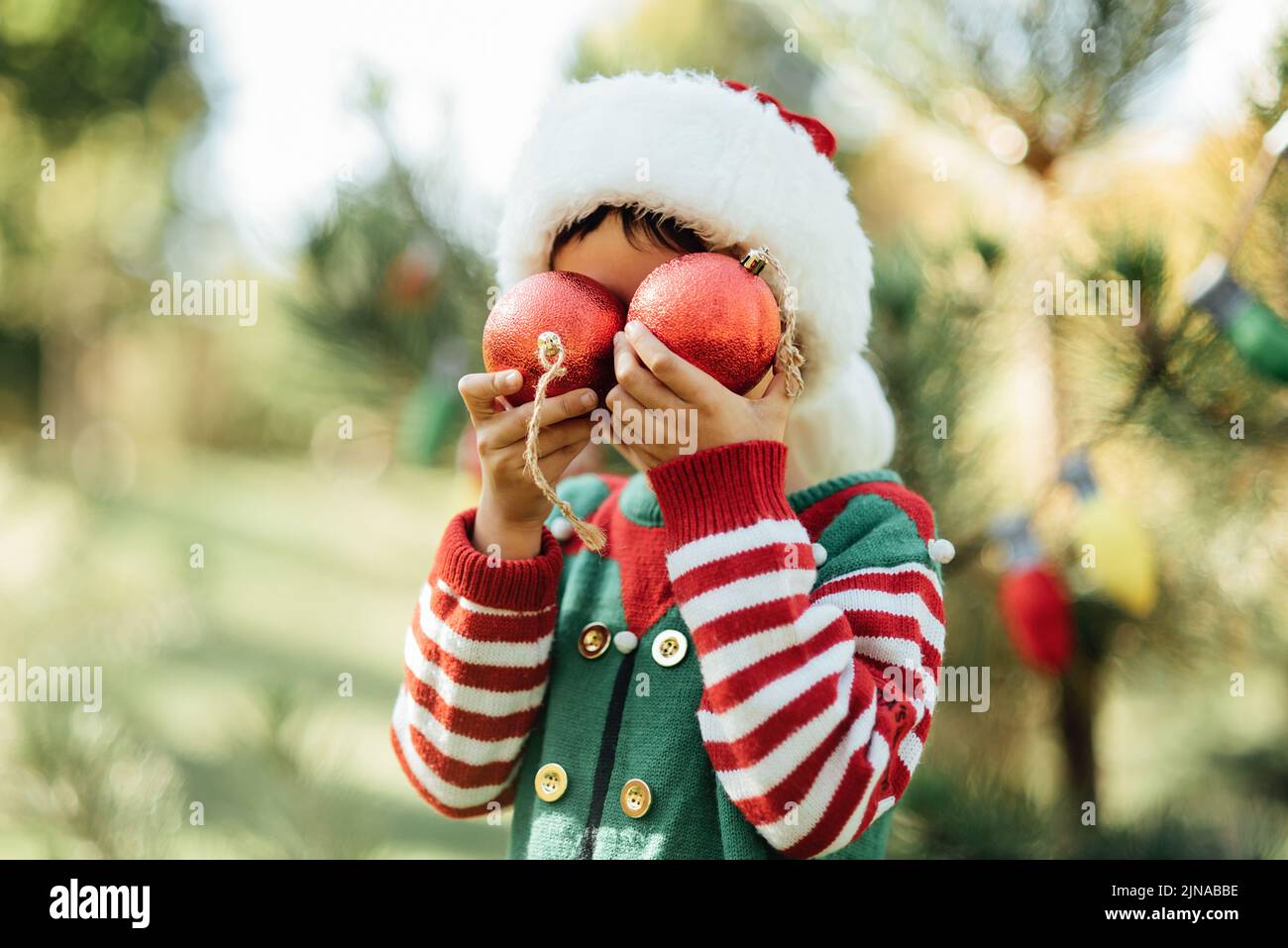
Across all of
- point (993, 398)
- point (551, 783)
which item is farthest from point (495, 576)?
point (993, 398)

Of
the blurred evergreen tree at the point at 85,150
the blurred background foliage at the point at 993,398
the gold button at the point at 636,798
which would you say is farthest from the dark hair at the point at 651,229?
the blurred evergreen tree at the point at 85,150

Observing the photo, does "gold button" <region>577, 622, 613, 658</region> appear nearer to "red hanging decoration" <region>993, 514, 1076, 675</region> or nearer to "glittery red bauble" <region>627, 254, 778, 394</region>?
"glittery red bauble" <region>627, 254, 778, 394</region>

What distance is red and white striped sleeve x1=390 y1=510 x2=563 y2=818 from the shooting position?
2.62 feet

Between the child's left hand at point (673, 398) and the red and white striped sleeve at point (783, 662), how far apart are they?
13mm

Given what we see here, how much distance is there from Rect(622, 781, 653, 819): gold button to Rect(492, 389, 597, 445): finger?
11.4 inches

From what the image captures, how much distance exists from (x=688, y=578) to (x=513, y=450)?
0.17m

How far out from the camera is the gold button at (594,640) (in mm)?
849

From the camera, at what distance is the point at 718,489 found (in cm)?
71

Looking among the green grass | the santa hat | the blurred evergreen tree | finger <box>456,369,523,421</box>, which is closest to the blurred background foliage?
the green grass

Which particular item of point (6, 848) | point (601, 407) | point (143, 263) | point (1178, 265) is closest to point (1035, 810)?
point (1178, 265)

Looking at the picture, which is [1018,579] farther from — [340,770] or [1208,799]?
[340,770]

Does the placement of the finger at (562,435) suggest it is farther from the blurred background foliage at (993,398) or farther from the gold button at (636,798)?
the blurred background foliage at (993,398)
